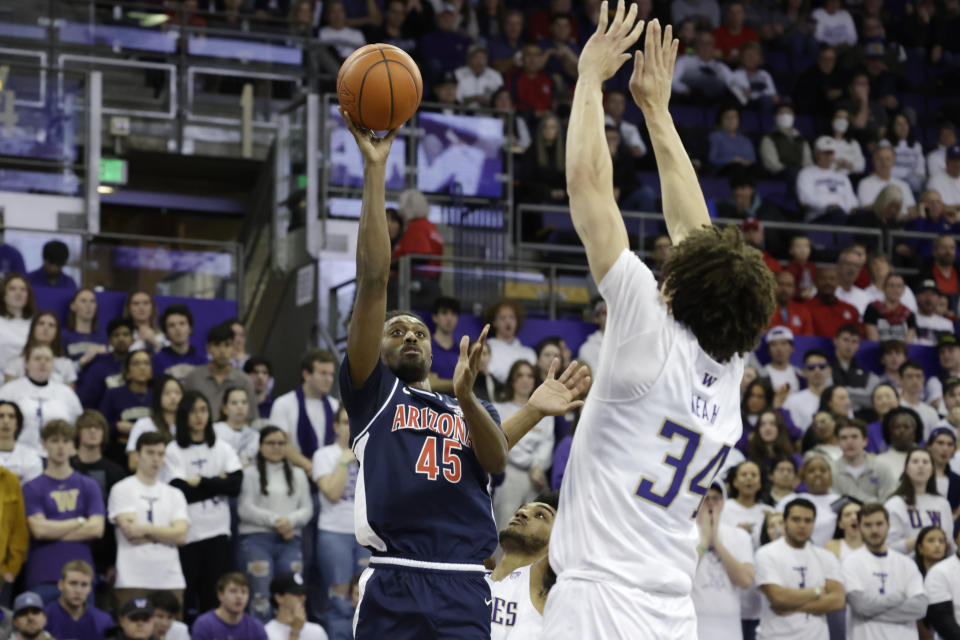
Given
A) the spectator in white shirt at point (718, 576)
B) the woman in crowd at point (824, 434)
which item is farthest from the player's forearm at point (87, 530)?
the woman in crowd at point (824, 434)

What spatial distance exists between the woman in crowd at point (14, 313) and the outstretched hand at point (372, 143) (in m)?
7.21

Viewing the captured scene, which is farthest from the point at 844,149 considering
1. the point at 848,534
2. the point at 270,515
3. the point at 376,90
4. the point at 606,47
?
the point at 606,47

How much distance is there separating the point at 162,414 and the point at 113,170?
528 centimetres

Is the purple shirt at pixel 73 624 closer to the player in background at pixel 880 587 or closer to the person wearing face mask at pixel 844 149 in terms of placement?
the player in background at pixel 880 587

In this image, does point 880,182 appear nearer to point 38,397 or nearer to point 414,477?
point 38,397

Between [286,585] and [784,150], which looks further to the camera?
[784,150]

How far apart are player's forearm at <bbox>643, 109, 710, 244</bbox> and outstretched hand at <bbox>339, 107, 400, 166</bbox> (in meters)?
1.03

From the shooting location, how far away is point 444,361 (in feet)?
41.9

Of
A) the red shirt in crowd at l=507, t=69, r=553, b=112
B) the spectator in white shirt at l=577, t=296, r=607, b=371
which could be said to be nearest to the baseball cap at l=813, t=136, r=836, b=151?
the red shirt in crowd at l=507, t=69, r=553, b=112

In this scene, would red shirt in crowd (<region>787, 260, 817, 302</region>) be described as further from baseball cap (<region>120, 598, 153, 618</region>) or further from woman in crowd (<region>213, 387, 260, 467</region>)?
baseball cap (<region>120, 598, 153, 618</region>)

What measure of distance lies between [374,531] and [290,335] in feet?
31.8

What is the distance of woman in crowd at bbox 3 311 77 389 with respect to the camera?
11523 mm

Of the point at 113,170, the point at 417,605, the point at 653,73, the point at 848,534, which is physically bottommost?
the point at 848,534

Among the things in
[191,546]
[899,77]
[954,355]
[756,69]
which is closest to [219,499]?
[191,546]
